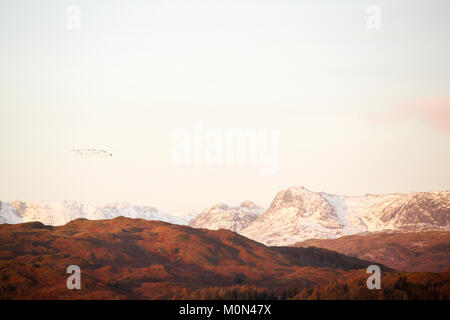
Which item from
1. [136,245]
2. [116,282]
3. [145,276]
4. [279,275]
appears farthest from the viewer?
[136,245]

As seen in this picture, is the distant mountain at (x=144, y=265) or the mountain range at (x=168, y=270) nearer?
the mountain range at (x=168, y=270)

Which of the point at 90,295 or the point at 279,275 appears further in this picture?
the point at 279,275

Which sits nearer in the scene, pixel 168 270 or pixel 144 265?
pixel 168 270

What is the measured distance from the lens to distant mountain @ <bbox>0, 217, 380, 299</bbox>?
137750mm

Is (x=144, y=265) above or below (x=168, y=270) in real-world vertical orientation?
above

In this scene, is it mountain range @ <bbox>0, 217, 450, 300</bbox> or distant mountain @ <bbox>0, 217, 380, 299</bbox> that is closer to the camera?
mountain range @ <bbox>0, 217, 450, 300</bbox>

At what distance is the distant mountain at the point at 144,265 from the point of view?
137750mm

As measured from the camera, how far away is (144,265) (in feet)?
545
